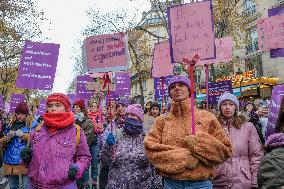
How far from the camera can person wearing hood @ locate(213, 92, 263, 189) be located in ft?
15.0

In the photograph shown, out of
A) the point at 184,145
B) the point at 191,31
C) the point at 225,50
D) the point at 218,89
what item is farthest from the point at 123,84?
the point at 184,145

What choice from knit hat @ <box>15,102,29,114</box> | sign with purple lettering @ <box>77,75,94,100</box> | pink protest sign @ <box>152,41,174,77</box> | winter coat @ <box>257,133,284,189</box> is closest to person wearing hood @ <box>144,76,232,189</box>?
winter coat @ <box>257,133,284,189</box>

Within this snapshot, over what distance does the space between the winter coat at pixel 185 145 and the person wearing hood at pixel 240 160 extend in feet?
2.20

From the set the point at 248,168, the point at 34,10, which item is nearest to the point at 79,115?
the point at 248,168

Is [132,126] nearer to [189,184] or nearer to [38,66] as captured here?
[189,184]

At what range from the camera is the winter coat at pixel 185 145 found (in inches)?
149

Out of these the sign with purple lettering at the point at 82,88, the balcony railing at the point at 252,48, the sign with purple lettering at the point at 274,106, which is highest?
the balcony railing at the point at 252,48

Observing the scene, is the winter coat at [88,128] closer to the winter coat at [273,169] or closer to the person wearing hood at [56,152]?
the person wearing hood at [56,152]

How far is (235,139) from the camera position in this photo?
473cm

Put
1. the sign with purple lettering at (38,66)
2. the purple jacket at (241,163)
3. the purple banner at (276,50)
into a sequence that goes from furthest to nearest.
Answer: the sign with purple lettering at (38,66) < the purple banner at (276,50) < the purple jacket at (241,163)

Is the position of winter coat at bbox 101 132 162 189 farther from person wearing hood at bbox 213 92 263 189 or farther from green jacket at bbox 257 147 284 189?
green jacket at bbox 257 147 284 189

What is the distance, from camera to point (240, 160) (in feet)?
15.3

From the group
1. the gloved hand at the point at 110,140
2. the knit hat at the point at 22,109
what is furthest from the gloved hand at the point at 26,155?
the knit hat at the point at 22,109

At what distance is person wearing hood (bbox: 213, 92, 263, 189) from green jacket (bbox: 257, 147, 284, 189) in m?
2.13
